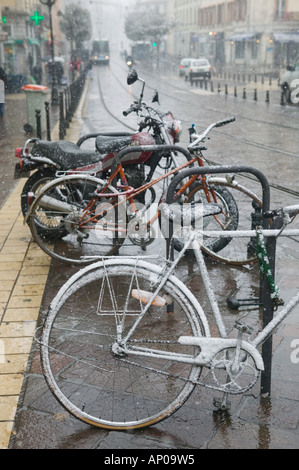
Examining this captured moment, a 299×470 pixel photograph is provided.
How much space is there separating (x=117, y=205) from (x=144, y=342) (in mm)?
2267

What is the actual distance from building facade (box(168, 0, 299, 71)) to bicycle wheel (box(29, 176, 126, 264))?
147ft

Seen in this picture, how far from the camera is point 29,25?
160 feet

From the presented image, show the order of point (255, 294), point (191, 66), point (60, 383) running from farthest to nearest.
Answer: point (191, 66)
point (255, 294)
point (60, 383)

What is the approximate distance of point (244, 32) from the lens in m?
56.8

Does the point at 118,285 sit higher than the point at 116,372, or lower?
higher

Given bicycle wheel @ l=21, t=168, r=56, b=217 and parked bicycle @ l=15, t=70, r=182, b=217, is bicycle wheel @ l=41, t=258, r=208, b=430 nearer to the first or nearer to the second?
parked bicycle @ l=15, t=70, r=182, b=217

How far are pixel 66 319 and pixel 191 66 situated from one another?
3756 centimetres

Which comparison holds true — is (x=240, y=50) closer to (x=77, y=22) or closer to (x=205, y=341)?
(x=77, y=22)

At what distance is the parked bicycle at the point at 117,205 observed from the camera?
516 cm

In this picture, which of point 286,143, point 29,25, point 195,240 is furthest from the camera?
point 29,25

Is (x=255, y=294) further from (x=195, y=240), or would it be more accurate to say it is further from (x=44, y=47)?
(x=44, y=47)

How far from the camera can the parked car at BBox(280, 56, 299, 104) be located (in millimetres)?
21578

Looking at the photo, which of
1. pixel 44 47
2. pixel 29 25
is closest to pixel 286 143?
pixel 29 25

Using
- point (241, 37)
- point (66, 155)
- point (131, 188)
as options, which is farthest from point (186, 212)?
point (241, 37)
